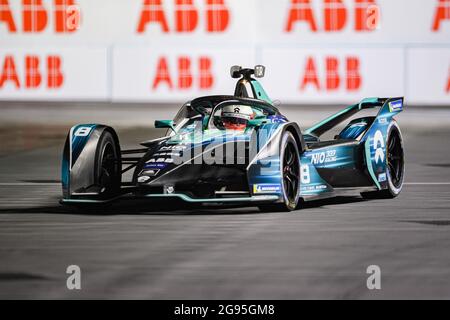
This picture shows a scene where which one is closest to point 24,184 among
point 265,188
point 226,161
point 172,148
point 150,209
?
point 150,209

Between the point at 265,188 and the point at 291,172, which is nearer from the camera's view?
the point at 265,188

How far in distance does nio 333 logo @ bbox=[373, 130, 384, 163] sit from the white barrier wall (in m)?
13.5

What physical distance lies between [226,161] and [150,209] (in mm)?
1069

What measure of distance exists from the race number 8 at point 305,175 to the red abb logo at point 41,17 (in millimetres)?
16832

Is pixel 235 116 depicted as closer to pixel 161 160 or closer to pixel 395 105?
pixel 161 160

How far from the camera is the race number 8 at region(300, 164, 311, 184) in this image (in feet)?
41.7

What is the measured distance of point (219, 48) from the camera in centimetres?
2808

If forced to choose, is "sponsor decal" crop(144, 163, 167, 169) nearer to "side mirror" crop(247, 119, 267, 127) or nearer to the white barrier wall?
"side mirror" crop(247, 119, 267, 127)

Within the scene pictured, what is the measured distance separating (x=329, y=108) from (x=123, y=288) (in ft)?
64.5

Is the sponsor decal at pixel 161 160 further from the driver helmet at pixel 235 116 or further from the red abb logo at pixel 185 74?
the red abb logo at pixel 185 74

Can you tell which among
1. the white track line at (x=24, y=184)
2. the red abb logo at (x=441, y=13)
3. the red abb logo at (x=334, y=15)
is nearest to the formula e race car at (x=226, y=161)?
the white track line at (x=24, y=184)

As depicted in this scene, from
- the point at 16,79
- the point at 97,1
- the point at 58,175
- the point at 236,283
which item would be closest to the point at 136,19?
the point at 97,1

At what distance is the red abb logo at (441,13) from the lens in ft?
90.2
